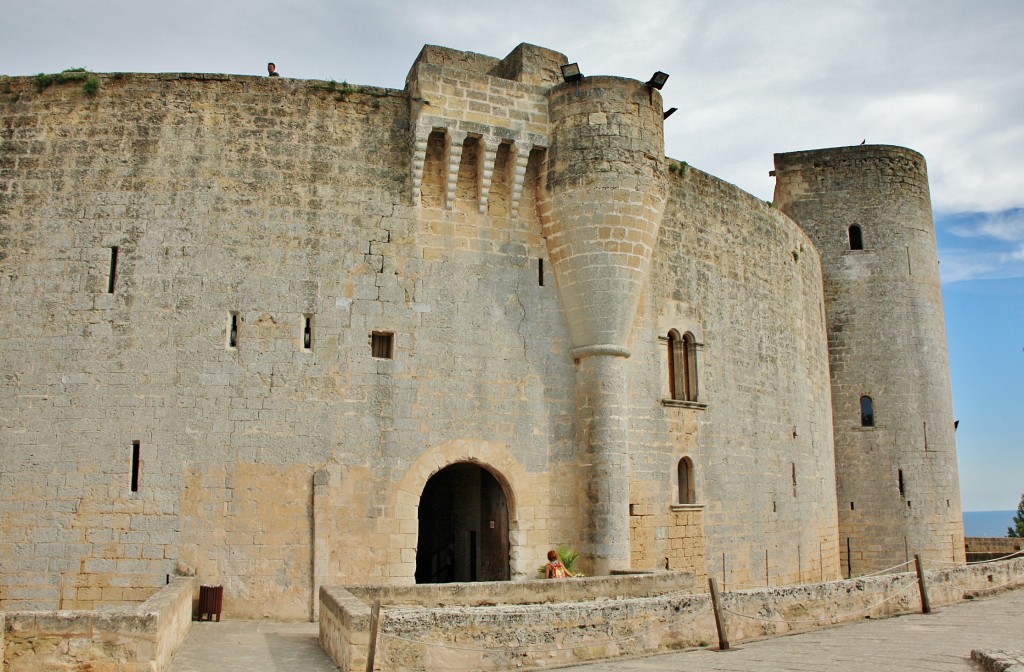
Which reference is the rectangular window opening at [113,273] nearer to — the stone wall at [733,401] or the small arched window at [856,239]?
the stone wall at [733,401]

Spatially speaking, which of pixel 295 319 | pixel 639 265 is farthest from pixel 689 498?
pixel 295 319

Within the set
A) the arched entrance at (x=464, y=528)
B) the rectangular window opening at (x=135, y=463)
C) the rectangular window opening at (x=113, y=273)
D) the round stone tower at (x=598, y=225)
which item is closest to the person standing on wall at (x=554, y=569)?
the round stone tower at (x=598, y=225)

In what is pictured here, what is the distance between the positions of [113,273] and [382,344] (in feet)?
11.8

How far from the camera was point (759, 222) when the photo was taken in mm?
18250

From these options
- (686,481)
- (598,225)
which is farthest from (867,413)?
(598,225)

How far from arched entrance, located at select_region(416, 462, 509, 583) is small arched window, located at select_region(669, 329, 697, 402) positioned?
338 cm

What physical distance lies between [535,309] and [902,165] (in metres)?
12.9

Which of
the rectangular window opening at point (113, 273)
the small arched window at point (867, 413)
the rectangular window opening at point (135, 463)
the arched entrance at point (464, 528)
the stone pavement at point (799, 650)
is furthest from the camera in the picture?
the small arched window at point (867, 413)

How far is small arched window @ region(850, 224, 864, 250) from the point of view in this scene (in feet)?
72.6

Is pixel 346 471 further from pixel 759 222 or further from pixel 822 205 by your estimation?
pixel 822 205

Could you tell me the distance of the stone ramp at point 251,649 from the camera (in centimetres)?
853

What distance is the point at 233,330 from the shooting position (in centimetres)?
1234

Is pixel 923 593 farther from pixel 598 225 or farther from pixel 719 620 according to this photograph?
pixel 598 225

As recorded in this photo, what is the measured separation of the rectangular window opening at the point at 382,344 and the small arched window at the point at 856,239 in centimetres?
1351
